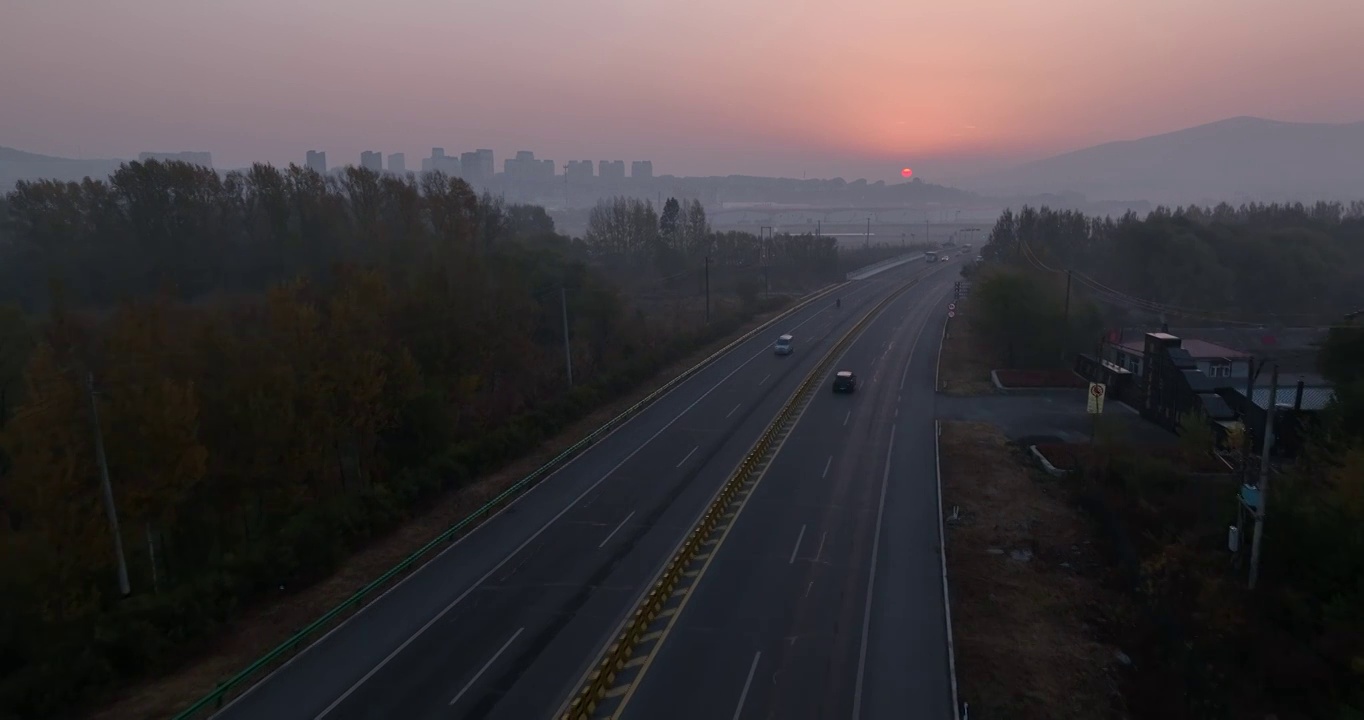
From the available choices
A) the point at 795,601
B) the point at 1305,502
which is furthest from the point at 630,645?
the point at 1305,502

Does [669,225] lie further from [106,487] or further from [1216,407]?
[106,487]

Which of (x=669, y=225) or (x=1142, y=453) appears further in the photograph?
(x=669, y=225)

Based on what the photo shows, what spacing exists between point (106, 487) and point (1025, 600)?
574 inches

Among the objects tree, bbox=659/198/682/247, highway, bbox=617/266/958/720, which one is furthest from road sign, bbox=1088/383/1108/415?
tree, bbox=659/198/682/247

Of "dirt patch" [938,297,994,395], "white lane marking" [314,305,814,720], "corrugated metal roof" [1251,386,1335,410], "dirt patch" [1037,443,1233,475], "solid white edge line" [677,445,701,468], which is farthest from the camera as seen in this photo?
"dirt patch" [938,297,994,395]

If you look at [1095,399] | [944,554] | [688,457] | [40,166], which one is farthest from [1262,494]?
[40,166]

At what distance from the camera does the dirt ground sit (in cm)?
1124

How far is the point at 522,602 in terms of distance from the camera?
13.8 m

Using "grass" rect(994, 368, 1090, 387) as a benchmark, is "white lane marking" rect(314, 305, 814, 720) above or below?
above

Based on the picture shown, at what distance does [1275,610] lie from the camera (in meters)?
12.8

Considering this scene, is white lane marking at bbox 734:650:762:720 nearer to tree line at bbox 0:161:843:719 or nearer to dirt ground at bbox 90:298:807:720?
dirt ground at bbox 90:298:807:720

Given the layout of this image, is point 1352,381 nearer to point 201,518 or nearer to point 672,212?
point 201,518

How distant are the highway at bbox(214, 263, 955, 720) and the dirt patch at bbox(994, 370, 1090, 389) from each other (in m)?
13.1

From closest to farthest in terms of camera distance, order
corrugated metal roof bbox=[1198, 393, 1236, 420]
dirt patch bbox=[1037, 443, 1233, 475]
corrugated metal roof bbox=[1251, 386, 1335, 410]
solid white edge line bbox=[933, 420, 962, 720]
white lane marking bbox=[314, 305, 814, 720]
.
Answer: solid white edge line bbox=[933, 420, 962, 720] → white lane marking bbox=[314, 305, 814, 720] → dirt patch bbox=[1037, 443, 1233, 475] → corrugated metal roof bbox=[1198, 393, 1236, 420] → corrugated metal roof bbox=[1251, 386, 1335, 410]
